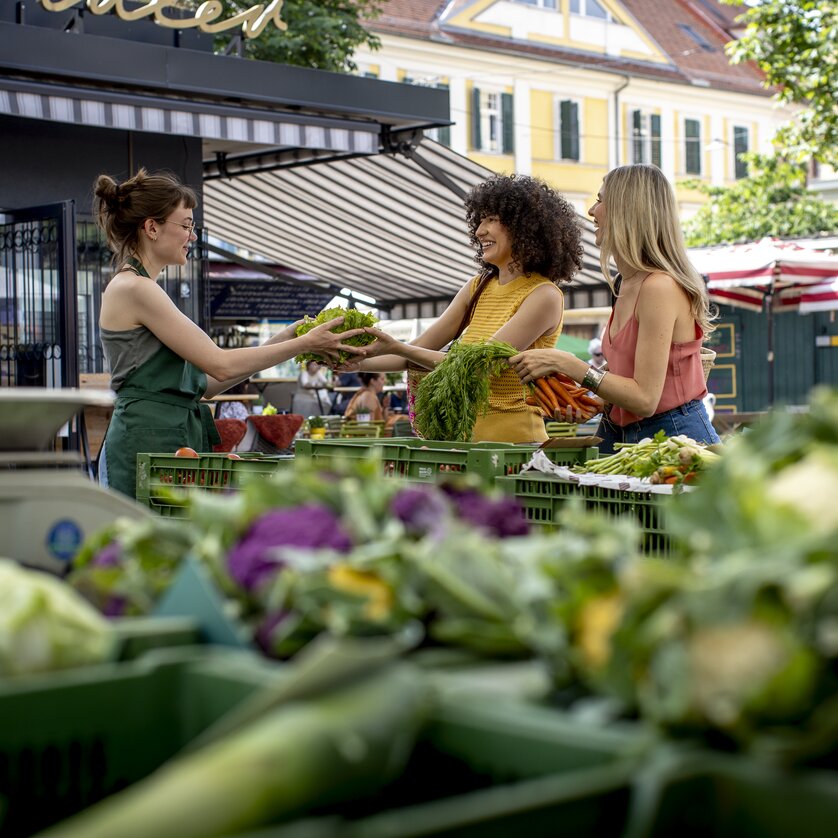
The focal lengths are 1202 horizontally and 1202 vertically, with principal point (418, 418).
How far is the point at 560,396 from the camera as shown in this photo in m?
4.45

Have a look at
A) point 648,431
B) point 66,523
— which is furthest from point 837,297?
point 66,523

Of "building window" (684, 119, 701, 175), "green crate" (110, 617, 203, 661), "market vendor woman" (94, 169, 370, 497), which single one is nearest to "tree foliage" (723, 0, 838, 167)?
"market vendor woman" (94, 169, 370, 497)

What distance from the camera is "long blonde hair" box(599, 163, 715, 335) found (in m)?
4.46

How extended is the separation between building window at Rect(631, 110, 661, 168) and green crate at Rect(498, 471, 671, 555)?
106ft

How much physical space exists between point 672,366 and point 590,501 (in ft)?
3.50

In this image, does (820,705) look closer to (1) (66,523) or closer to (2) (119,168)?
(1) (66,523)

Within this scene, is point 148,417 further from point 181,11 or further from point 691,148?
point 691,148

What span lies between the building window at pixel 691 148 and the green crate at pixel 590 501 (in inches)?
1361

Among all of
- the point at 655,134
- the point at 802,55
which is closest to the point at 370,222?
the point at 802,55

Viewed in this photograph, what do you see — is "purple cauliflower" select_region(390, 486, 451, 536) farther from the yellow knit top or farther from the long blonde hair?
the yellow knit top

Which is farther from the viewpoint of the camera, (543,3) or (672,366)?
(543,3)

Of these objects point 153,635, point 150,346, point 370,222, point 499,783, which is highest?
point 370,222

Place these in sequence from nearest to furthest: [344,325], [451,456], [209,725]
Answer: [209,725], [451,456], [344,325]

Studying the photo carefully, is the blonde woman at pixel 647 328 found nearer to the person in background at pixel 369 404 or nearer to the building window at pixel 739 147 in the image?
the person in background at pixel 369 404
